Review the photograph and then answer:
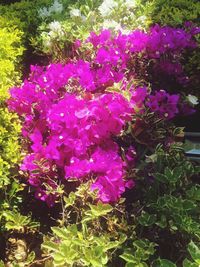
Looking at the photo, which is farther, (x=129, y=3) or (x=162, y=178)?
(x=129, y=3)

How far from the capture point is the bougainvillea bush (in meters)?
2.07

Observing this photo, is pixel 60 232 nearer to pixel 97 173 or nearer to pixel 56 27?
pixel 97 173

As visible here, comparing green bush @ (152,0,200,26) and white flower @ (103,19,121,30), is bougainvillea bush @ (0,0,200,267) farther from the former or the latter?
green bush @ (152,0,200,26)

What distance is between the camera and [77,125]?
239 cm

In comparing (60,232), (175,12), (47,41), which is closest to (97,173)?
(60,232)

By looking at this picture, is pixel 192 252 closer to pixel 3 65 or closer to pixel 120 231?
pixel 120 231

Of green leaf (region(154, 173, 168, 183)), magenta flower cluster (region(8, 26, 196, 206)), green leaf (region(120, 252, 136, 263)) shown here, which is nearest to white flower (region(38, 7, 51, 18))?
magenta flower cluster (region(8, 26, 196, 206))

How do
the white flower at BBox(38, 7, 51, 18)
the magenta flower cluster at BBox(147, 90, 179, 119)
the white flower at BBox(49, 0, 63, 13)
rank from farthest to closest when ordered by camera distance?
the white flower at BBox(49, 0, 63, 13) → the white flower at BBox(38, 7, 51, 18) → the magenta flower cluster at BBox(147, 90, 179, 119)

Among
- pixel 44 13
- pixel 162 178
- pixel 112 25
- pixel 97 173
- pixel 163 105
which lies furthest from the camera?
pixel 44 13

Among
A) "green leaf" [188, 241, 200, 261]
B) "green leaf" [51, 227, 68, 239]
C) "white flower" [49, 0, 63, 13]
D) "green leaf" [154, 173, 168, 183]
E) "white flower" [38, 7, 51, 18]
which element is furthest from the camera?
"white flower" [49, 0, 63, 13]

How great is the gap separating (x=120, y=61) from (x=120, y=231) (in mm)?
1445

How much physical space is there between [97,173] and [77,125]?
0.31 metres

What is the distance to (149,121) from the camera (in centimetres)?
253

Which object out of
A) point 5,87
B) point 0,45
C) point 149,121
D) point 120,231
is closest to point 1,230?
point 120,231
